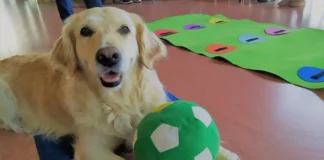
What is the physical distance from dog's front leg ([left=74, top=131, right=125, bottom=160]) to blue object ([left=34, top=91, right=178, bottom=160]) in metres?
0.08

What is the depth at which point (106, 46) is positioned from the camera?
119 centimetres

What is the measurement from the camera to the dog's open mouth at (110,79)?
1269 mm

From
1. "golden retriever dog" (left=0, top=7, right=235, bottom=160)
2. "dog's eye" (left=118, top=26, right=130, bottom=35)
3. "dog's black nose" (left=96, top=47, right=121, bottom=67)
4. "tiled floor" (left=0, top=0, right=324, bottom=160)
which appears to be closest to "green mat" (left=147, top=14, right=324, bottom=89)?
"tiled floor" (left=0, top=0, right=324, bottom=160)

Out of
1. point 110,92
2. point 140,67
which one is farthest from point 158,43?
point 110,92

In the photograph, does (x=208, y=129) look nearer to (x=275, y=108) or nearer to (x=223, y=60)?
(x=275, y=108)

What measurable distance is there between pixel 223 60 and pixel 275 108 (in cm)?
75

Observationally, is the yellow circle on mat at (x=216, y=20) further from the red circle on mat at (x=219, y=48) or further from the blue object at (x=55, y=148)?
the blue object at (x=55, y=148)

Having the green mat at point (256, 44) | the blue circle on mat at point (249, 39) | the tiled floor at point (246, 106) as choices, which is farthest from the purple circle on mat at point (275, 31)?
the tiled floor at point (246, 106)

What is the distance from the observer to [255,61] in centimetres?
238

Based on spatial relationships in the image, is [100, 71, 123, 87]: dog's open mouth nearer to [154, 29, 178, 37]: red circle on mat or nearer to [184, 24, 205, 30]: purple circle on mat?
[154, 29, 178, 37]: red circle on mat

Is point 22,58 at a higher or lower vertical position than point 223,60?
higher

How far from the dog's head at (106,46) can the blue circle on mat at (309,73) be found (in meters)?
1.05

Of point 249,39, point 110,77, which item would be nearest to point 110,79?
point 110,77

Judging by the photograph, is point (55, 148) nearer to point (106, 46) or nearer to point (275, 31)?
point (106, 46)
